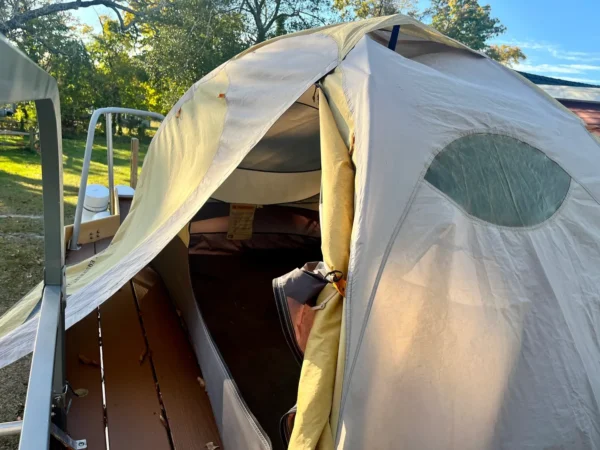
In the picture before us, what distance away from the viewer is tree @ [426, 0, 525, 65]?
14.6m

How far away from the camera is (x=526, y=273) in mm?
1230

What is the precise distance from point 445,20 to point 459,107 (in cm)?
1518

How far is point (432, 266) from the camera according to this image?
119 centimetres

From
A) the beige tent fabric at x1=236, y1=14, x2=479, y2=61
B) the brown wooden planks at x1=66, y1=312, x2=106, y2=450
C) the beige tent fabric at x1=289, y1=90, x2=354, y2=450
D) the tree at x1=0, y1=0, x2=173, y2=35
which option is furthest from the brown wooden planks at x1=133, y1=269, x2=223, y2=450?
the tree at x1=0, y1=0, x2=173, y2=35

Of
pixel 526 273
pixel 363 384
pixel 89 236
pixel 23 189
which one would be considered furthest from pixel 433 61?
pixel 23 189

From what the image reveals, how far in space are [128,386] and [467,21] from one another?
1620 cm

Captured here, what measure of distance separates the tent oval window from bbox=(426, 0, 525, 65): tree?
14.4m

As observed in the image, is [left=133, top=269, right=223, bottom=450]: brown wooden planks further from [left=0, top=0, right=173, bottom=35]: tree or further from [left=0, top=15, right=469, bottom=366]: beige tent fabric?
[left=0, top=0, right=173, bottom=35]: tree

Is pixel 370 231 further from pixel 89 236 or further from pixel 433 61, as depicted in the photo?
pixel 89 236

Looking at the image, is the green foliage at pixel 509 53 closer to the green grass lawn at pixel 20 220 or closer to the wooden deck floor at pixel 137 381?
the green grass lawn at pixel 20 220

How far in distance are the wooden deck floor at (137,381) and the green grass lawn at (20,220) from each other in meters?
0.38

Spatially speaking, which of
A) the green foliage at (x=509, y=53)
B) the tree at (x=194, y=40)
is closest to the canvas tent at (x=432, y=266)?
the tree at (x=194, y=40)

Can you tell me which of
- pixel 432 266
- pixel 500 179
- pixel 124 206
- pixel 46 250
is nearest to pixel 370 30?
pixel 500 179

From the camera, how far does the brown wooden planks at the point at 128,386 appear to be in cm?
175
